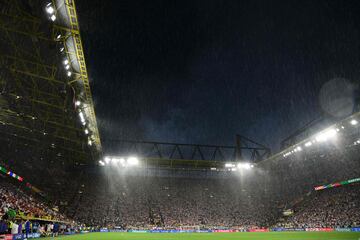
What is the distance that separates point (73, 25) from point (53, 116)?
690 inches

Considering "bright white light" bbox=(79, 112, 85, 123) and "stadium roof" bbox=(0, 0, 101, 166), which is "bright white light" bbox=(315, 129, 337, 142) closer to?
"stadium roof" bbox=(0, 0, 101, 166)

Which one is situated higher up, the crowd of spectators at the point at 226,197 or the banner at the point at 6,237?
the crowd of spectators at the point at 226,197

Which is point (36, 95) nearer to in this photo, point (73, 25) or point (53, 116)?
point (53, 116)

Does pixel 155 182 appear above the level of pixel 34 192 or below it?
above

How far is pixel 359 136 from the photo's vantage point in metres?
46.4

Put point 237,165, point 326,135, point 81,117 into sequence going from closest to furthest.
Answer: point 81,117
point 326,135
point 237,165

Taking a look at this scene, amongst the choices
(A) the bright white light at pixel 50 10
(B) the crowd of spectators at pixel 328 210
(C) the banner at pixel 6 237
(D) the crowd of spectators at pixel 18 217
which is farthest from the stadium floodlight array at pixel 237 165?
(A) the bright white light at pixel 50 10

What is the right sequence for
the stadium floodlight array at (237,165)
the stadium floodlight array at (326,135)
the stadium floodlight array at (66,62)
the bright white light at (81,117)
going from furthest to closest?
1. the stadium floodlight array at (237,165)
2. the stadium floodlight array at (326,135)
3. the bright white light at (81,117)
4. the stadium floodlight array at (66,62)

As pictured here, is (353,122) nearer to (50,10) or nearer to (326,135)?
(326,135)

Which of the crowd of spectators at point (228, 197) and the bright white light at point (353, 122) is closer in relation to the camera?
the bright white light at point (353, 122)

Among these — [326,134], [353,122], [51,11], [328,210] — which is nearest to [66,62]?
[51,11]

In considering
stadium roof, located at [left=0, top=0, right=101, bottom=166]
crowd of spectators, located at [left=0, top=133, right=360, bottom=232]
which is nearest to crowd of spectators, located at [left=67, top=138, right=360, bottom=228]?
crowd of spectators, located at [left=0, top=133, right=360, bottom=232]

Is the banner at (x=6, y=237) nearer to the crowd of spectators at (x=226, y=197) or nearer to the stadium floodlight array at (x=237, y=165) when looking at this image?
the crowd of spectators at (x=226, y=197)

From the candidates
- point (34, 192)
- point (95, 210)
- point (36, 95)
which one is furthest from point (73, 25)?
point (95, 210)
